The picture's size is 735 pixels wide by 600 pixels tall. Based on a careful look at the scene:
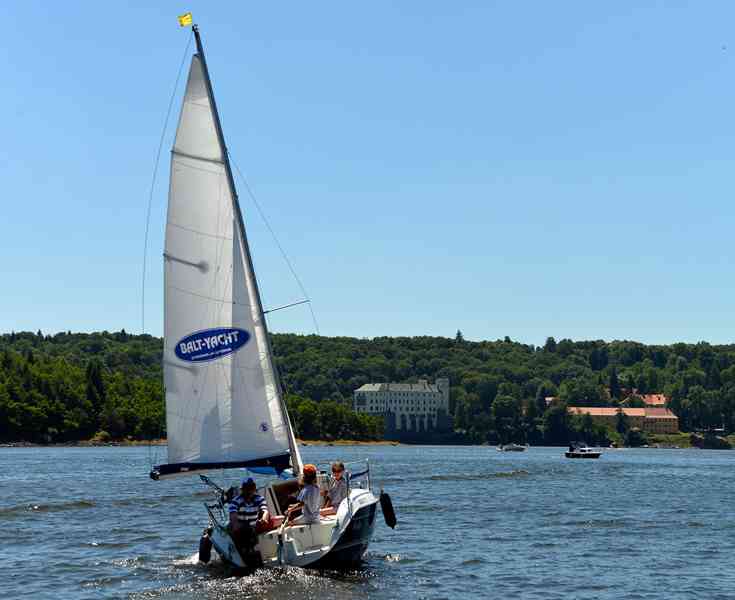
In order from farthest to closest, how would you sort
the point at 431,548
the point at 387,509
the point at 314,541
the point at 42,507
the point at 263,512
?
the point at 42,507 < the point at 431,548 < the point at 387,509 < the point at 263,512 < the point at 314,541

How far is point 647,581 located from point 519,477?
62723 millimetres

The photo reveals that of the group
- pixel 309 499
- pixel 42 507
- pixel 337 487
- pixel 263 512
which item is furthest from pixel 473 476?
pixel 309 499

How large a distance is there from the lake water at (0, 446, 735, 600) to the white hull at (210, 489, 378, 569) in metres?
0.42

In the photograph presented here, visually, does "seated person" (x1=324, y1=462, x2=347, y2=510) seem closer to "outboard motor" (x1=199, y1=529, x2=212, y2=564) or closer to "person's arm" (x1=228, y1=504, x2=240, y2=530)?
"person's arm" (x1=228, y1=504, x2=240, y2=530)

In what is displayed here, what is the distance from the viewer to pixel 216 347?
33719 mm

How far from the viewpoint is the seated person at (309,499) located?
32.2 m

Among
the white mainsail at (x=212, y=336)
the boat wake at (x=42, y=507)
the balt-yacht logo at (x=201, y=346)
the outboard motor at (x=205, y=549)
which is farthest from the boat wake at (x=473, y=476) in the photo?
the balt-yacht logo at (x=201, y=346)

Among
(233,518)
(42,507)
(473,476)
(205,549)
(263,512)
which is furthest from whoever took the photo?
(473,476)

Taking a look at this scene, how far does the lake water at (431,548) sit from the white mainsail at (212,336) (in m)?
3.78

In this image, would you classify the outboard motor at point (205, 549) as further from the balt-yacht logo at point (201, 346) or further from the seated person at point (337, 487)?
the balt-yacht logo at point (201, 346)

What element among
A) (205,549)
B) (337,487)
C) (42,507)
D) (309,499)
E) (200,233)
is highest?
(200,233)

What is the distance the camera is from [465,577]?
3516 cm

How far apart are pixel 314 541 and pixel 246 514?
78.2 inches

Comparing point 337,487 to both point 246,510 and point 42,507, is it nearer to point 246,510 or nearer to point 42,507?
point 246,510
